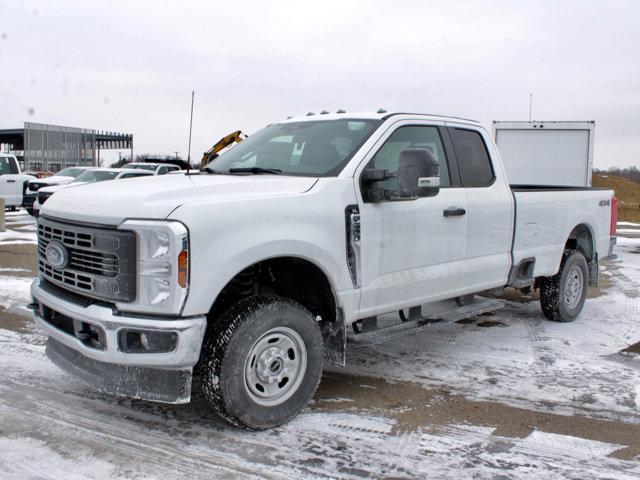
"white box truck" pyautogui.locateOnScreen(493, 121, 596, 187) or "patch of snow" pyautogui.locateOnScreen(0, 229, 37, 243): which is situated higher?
"white box truck" pyautogui.locateOnScreen(493, 121, 596, 187)

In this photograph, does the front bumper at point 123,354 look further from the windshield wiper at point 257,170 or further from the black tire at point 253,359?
the windshield wiper at point 257,170

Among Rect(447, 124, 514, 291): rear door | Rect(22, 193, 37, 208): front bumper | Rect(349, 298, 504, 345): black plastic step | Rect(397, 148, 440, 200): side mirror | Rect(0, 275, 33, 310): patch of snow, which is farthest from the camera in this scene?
Rect(22, 193, 37, 208): front bumper

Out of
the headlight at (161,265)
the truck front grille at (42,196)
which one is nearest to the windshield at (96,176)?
the truck front grille at (42,196)

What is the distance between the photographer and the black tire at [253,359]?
3775mm

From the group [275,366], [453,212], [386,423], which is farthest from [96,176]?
[386,423]

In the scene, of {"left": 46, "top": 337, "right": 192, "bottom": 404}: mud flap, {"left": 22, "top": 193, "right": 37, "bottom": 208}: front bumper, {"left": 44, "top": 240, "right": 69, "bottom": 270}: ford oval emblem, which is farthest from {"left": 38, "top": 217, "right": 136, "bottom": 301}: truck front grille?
{"left": 22, "top": 193, "right": 37, "bottom": 208}: front bumper

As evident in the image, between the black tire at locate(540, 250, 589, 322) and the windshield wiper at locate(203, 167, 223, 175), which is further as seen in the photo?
the black tire at locate(540, 250, 589, 322)

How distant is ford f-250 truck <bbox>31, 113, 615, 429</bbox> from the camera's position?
3.61 meters

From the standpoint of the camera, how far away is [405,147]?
5.15 meters

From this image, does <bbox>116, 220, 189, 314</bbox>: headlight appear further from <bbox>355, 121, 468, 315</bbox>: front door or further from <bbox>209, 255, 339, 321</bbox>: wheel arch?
<bbox>355, 121, 468, 315</bbox>: front door

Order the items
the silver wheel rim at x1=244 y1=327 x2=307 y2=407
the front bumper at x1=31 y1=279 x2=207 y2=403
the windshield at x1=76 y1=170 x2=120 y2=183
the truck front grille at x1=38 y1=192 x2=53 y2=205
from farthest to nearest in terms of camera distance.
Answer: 1. the windshield at x1=76 y1=170 x2=120 y2=183
2. the truck front grille at x1=38 y1=192 x2=53 y2=205
3. the silver wheel rim at x1=244 y1=327 x2=307 y2=407
4. the front bumper at x1=31 y1=279 x2=207 y2=403

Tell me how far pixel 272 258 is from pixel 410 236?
4.16 feet

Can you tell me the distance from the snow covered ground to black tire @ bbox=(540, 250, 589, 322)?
85cm

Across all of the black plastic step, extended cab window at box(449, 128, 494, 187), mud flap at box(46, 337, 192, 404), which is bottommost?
mud flap at box(46, 337, 192, 404)
